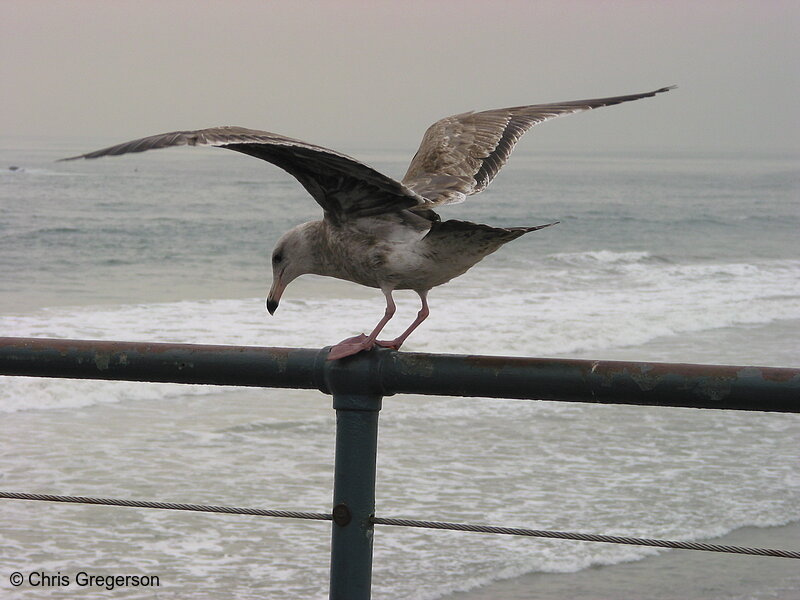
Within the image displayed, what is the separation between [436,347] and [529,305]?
3908mm

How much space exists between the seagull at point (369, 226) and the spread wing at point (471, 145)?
0.01 meters

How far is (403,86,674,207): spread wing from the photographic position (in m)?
3.56

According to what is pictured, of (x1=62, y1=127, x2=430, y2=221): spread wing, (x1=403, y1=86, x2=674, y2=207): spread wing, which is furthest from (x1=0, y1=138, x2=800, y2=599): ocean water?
(x1=62, y1=127, x2=430, y2=221): spread wing

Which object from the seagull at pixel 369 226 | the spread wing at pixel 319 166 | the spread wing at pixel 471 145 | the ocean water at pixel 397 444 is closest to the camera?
the spread wing at pixel 319 166

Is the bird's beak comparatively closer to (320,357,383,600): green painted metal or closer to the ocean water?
(320,357,383,600): green painted metal

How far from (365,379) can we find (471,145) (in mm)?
2223

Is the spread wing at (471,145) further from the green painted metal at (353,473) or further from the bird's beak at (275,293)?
the green painted metal at (353,473)

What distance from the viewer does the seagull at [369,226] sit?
2479 millimetres

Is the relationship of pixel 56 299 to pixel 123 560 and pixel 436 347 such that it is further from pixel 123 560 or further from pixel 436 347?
pixel 123 560

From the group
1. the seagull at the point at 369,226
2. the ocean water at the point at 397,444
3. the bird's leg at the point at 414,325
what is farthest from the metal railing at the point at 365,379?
the ocean water at the point at 397,444

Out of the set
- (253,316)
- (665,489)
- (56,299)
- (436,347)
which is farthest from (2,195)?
(665,489)

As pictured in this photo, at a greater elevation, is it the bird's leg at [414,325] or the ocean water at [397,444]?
the bird's leg at [414,325]

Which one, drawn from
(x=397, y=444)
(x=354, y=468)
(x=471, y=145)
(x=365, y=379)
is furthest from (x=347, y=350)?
(x=397, y=444)

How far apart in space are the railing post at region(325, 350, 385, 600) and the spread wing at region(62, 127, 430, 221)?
0.64 metres
